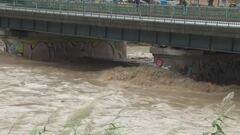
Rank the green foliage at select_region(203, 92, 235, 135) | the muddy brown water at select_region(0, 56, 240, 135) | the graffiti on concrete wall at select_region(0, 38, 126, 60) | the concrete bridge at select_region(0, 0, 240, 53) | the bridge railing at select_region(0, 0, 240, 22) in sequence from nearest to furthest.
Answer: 1. the green foliage at select_region(203, 92, 235, 135)
2. the muddy brown water at select_region(0, 56, 240, 135)
3. the concrete bridge at select_region(0, 0, 240, 53)
4. the bridge railing at select_region(0, 0, 240, 22)
5. the graffiti on concrete wall at select_region(0, 38, 126, 60)

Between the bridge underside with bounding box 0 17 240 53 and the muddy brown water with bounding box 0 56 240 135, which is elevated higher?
the bridge underside with bounding box 0 17 240 53

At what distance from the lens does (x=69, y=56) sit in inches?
2269

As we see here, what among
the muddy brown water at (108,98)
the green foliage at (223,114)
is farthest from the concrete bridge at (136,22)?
the green foliage at (223,114)

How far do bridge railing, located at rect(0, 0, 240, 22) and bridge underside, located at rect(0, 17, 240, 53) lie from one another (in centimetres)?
145

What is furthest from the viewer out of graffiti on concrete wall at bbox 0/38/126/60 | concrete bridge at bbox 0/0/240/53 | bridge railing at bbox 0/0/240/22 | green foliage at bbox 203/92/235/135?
graffiti on concrete wall at bbox 0/38/126/60

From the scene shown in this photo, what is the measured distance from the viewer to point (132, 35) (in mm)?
41500

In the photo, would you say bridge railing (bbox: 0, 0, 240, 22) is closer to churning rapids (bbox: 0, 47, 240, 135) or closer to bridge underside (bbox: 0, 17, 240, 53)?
bridge underside (bbox: 0, 17, 240, 53)

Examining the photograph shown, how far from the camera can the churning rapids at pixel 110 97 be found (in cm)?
2209

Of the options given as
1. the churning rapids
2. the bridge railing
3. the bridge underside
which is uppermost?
the bridge railing

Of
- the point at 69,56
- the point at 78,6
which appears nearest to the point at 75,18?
the point at 78,6

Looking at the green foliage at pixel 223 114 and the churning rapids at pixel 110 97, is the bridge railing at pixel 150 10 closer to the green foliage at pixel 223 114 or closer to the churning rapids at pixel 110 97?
the churning rapids at pixel 110 97

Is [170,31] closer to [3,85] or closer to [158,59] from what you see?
[158,59]

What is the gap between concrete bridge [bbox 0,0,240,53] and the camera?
1415 inches

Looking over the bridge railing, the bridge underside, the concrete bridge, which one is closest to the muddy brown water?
the bridge underside
